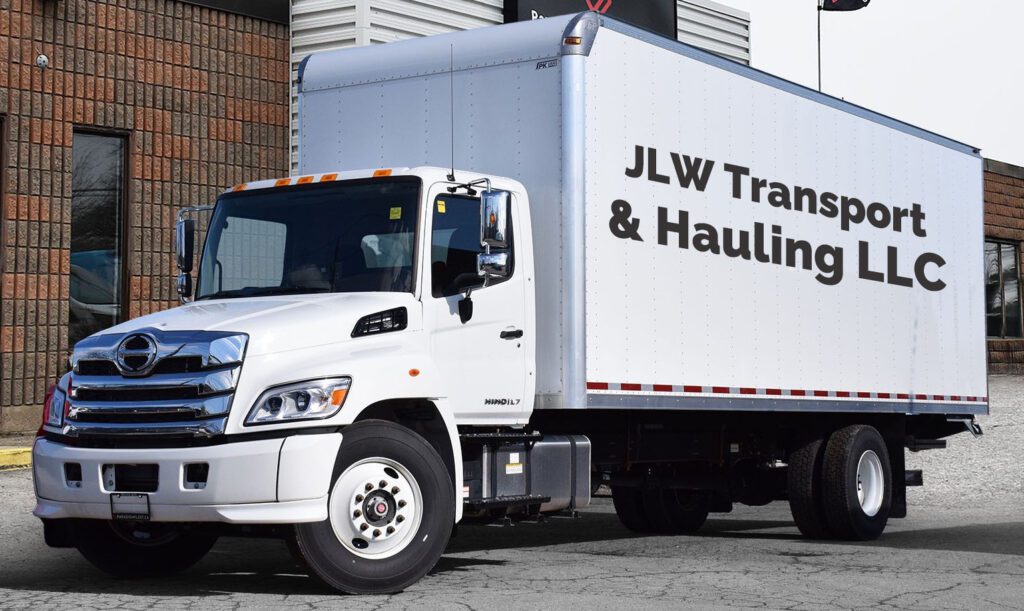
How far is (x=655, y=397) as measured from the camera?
11.3 meters

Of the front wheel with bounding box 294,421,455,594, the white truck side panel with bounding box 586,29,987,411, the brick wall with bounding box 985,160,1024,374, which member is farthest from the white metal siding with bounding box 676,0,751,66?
the front wheel with bounding box 294,421,455,594

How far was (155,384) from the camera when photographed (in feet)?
28.5

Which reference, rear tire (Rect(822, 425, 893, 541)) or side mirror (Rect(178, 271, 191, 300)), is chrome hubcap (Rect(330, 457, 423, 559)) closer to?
side mirror (Rect(178, 271, 191, 300))

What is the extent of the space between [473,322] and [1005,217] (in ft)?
90.5

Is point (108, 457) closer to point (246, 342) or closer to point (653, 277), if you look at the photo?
point (246, 342)

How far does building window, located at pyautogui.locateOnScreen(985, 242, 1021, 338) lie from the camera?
1385 inches

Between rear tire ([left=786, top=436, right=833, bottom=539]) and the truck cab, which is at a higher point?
the truck cab

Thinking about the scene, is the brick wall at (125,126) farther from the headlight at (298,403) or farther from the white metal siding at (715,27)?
the headlight at (298,403)

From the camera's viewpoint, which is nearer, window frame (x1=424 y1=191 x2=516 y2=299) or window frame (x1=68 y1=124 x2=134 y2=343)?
window frame (x1=424 y1=191 x2=516 y2=299)

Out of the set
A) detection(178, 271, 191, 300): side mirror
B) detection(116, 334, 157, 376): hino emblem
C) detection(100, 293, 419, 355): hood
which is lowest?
detection(116, 334, 157, 376): hino emblem

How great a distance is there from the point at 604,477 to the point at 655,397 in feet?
4.51

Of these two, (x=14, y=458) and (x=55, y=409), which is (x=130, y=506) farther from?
(x=14, y=458)

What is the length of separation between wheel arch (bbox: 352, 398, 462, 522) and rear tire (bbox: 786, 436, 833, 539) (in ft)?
16.2

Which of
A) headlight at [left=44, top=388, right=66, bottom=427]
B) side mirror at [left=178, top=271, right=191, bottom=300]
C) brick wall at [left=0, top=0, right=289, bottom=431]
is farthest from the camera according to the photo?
brick wall at [left=0, top=0, right=289, bottom=431]
